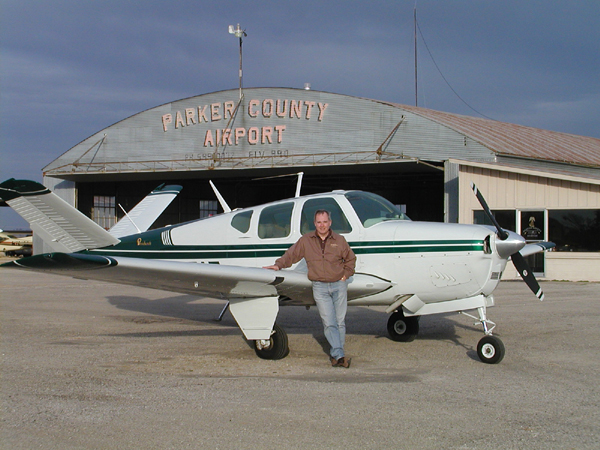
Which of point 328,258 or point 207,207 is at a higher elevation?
point 207,207

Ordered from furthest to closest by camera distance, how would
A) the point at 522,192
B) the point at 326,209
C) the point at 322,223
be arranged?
the point at 522,192 → the point at 326,209 → the point at 322,223

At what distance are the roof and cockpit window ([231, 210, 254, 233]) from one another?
14.6m

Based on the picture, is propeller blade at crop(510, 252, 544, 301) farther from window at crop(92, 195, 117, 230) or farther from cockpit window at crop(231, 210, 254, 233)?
window at crop(92, 195, 117, 230)

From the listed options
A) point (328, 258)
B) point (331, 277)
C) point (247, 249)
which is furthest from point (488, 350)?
point (247, 249)

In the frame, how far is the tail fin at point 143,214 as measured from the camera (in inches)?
412

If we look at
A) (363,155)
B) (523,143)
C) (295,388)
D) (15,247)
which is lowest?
(15,247)

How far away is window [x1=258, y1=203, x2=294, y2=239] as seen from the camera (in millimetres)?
7227

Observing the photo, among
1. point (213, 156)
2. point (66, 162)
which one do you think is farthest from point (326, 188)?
point (66, 162)

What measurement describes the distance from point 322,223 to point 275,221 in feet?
4.06

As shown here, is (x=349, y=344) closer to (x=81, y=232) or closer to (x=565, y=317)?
(x=81, y=232)

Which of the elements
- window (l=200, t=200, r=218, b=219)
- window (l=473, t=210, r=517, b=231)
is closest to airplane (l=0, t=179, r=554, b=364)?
window (l=473, t=210, r=517, b=231)

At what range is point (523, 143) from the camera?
923 inches

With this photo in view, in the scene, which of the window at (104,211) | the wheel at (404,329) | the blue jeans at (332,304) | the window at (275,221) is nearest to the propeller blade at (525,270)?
the wheel at (404,329)

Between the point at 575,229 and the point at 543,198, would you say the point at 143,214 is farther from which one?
the point at 575,229
